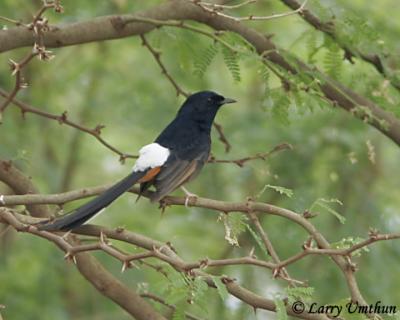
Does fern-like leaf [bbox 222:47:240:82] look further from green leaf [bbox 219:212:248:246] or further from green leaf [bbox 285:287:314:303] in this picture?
green leaf [bbox 285:287:314:303]

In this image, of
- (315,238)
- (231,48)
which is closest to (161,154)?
(231,48)

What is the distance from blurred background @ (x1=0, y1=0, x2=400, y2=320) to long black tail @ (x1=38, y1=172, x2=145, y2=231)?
7.08 feet

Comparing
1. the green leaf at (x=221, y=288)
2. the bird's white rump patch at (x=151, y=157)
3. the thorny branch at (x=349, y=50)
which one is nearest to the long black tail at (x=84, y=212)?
Result: the bird's white rump patch at (x=151, y=157)

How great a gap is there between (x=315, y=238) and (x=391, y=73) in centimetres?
192

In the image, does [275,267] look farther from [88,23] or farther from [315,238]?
[88,23]

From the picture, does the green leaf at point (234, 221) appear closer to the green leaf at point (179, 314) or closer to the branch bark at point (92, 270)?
the green leaf at point (179, 314)

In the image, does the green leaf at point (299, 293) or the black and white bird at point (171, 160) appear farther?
the black and white bird at point (171, 160)

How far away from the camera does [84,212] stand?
4.19 m

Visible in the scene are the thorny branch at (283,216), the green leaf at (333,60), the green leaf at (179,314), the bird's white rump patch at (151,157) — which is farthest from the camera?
the green leaf at (333,60)

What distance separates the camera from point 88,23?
17.3ft

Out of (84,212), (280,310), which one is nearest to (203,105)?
(84,212)

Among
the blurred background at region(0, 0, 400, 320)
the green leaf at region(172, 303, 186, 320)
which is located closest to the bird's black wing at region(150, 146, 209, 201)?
the green leaf at region(172, 303, 186, 320)

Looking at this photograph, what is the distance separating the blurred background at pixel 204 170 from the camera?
7.86 meters

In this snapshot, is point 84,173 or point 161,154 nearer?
point 161,154
